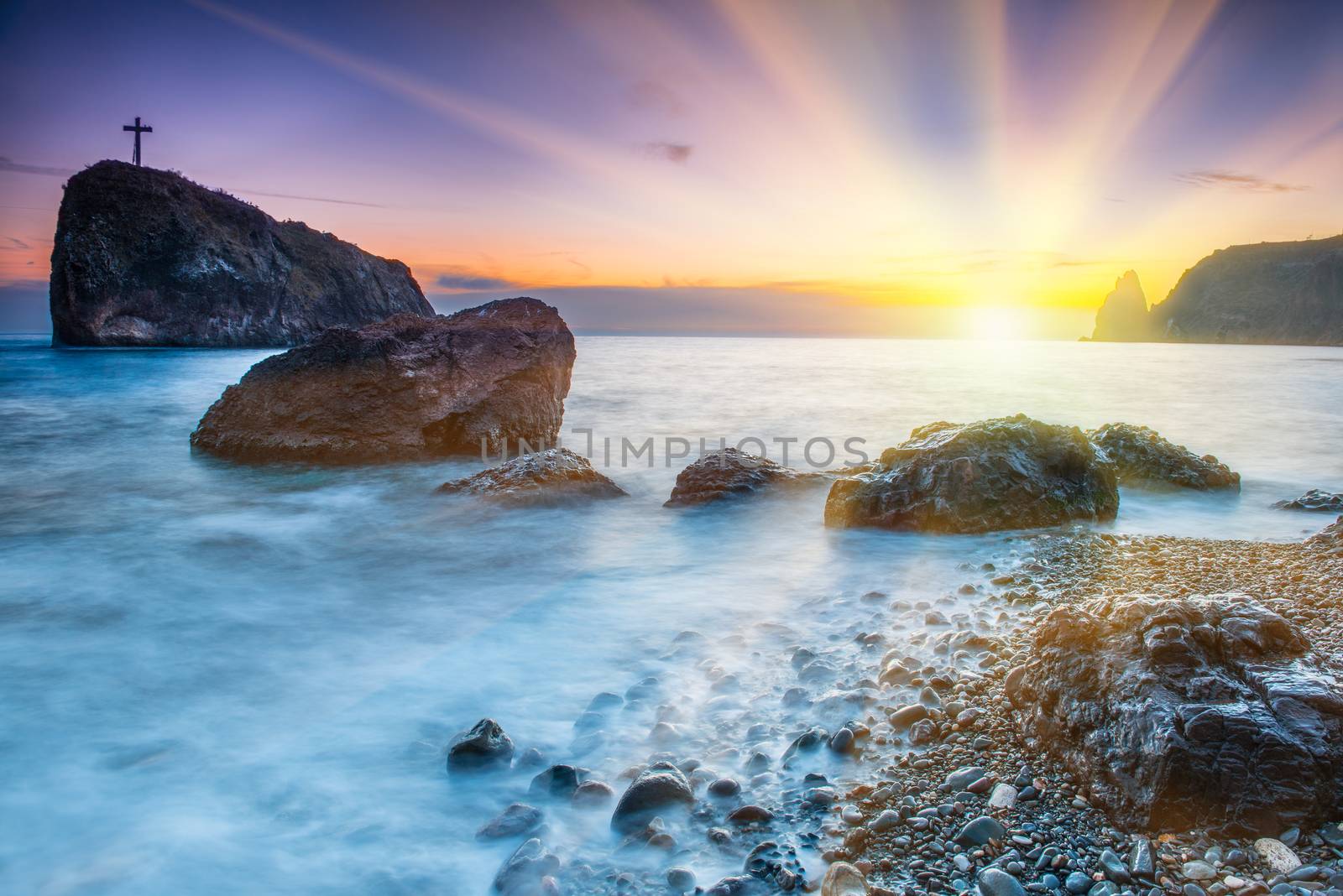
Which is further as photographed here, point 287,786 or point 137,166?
point 137,166

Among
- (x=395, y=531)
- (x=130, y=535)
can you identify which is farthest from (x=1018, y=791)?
(x=130, y=535)

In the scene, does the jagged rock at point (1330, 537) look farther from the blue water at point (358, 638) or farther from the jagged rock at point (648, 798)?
the jagged rock at point (648, 798)

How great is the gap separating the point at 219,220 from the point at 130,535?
55.9 m

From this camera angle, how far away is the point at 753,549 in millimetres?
6191

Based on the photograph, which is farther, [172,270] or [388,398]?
[172,270]

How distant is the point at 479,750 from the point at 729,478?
17.4ft

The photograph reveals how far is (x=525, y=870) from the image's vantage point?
235 cm

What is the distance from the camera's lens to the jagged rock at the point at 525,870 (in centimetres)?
230

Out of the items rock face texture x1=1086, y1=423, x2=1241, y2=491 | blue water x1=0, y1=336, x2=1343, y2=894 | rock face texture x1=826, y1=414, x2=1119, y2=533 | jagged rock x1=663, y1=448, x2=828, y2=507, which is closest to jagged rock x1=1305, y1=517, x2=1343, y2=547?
blue water x1=0, y1=336, x2=1343, y2=894

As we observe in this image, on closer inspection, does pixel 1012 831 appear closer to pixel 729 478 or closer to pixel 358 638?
pixel 358 638

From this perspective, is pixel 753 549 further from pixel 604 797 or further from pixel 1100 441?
pixel 1100 441

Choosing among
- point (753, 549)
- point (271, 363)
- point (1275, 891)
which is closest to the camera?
point (1275, 891)

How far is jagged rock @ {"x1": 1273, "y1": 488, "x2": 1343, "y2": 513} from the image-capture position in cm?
679

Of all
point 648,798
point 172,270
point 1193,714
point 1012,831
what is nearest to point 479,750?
point 648,798
